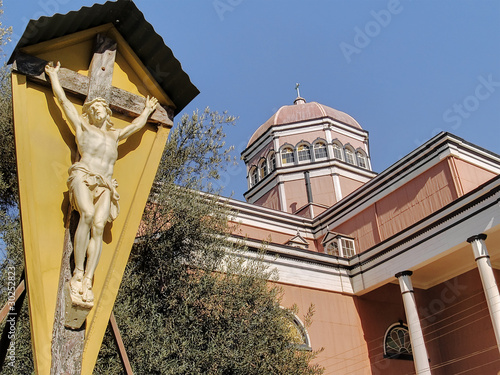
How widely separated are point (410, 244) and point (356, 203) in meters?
5.31

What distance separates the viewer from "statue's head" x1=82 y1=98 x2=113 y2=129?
14.8 feet

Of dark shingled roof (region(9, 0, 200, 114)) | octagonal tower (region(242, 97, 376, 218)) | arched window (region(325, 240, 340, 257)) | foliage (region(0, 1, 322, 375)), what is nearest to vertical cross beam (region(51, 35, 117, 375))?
dark shingled roof (region(9, 0, 200, 114))

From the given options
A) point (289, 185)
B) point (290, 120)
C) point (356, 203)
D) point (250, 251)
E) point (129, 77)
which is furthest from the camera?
point (290, 120)

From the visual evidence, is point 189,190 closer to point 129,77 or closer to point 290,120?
point 129,77

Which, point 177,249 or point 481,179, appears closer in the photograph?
point 177,249

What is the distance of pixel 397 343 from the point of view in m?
18.8

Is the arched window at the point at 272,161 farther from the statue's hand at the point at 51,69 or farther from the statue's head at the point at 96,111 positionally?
the statue's hand at the point at 51,69

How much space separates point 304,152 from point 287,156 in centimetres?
89

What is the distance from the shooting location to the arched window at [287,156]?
2678 cm

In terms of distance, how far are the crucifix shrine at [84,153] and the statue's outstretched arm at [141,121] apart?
0.01 metres

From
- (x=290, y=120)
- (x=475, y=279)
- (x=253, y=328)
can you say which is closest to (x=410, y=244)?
(x=475, y=279)

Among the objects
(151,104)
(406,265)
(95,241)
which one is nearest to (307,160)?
(406,265)

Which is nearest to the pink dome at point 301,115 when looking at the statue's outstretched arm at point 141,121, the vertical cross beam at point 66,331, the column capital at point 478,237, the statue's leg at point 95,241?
the column capital at point 478,237

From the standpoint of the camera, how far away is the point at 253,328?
10.5 meters
